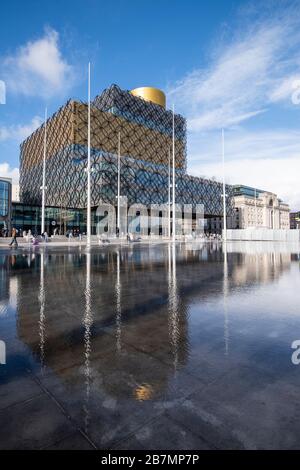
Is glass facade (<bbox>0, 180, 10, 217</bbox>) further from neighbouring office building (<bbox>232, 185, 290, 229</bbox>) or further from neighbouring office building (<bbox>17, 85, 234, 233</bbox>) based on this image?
neighbouring office building (<bbox>232, 185, 290, 229</bbox>)

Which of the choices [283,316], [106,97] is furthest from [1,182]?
[283,316]

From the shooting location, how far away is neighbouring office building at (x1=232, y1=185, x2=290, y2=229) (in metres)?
117

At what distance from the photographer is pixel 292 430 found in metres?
2.02

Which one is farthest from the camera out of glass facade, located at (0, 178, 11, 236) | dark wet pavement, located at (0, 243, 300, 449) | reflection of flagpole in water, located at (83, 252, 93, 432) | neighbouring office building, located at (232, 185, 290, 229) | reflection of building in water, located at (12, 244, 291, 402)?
neighbouring office building, located at (232, 185, 290, 229)

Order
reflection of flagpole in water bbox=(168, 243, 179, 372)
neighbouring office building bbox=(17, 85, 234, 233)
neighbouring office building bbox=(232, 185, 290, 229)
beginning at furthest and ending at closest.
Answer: neighbouring office building bbox=(232, 185, 290, 229) → neighbouring office building bbox=(17, 85, 234, 233) → reflection of flagpole in water bbox=(168, 243, 179, 372)

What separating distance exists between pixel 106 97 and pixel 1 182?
1576 inches

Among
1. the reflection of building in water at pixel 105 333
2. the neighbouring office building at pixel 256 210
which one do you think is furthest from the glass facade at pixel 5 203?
the neighbouring office building at pixel 256 210

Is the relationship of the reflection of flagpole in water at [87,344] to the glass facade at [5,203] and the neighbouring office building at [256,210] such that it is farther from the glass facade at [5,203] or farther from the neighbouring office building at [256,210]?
the neighbouring office building at [256,210]

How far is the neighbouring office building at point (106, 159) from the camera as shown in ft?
218

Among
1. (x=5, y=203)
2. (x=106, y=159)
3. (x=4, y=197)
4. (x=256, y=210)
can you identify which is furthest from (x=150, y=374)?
(x=256, y=210)

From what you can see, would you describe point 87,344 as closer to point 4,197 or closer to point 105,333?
point 105,333

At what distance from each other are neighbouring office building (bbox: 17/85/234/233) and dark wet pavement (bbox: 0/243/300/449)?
52.1m

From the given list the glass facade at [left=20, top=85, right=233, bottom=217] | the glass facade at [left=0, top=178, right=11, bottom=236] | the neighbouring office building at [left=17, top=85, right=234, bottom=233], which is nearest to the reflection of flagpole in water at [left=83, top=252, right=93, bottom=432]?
the neighbouring office building at [left=17, top=85, right=234, bottom=233]

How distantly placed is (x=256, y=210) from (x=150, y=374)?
12894 cm
